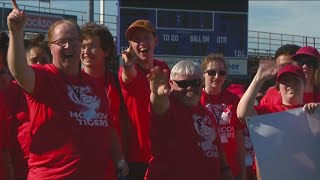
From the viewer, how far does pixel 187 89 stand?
425cm

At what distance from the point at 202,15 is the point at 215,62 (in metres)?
10.6

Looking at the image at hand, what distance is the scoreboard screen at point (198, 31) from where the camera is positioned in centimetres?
1552

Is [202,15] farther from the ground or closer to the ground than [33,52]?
farther from the ground

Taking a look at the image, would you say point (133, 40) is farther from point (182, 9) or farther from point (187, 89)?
point (182, 9)

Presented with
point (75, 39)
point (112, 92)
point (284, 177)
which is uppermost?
point (75, 39)

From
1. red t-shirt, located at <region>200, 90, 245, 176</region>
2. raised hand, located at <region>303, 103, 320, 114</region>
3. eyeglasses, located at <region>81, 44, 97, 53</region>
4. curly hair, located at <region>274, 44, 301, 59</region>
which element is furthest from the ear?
curly hair, located at <region>274, 44, 301, 59</region>

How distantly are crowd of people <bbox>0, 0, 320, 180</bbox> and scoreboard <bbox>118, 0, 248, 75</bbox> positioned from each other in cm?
1009

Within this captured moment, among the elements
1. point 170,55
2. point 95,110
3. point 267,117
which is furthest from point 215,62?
point 170,55

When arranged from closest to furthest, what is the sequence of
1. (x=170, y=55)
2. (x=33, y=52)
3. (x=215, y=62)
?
(x=33, y=52) → (x=215, y=62) → (x=170, y=55)

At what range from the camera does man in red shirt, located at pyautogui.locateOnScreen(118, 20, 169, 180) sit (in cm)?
482

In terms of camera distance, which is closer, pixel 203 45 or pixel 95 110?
pixel 95 110

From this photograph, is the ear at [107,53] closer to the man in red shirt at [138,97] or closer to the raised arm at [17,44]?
the man in red shirt at [138,97]

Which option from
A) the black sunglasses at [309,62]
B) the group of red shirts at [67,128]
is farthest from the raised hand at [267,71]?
the group of red shirts at [67,128]

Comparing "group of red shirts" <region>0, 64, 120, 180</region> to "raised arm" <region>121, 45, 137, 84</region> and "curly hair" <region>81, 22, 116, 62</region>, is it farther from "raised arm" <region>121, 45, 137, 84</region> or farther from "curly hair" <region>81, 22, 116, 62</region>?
"curly hair" <region>81, 22, 116, 62</region>
